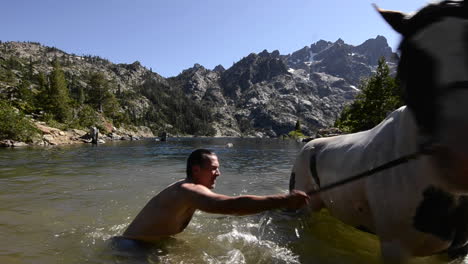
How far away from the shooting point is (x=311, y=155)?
497 centimetres

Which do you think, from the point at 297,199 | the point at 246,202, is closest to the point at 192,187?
the point at 246,202

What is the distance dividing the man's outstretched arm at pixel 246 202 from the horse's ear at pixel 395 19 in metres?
1.61

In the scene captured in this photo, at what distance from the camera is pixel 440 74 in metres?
1.81

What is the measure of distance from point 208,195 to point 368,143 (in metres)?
1.98

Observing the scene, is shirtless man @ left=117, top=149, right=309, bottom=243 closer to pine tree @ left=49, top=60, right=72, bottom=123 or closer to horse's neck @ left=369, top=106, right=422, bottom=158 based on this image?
horse's neck @ left=369, top=106, right=422, bottom=158

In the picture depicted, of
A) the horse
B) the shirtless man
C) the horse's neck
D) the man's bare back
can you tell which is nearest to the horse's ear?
the horse

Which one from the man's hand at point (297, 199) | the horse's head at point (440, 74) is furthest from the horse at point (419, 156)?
the man's hand at point (297, 199)

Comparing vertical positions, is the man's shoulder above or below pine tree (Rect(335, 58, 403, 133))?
below

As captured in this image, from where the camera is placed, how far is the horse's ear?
7.11ft

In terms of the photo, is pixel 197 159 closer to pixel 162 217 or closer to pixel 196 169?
pixel 196 169

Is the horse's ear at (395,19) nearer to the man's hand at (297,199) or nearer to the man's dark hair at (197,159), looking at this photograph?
the man's hand at (297,199)

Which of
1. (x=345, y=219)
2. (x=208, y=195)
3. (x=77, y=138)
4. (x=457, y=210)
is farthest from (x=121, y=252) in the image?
(x=77, y=138)

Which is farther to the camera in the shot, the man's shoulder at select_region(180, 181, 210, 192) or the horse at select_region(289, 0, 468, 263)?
the man's shoulder at select_region(180, 181, 210, 192)

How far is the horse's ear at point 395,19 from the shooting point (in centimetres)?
217
